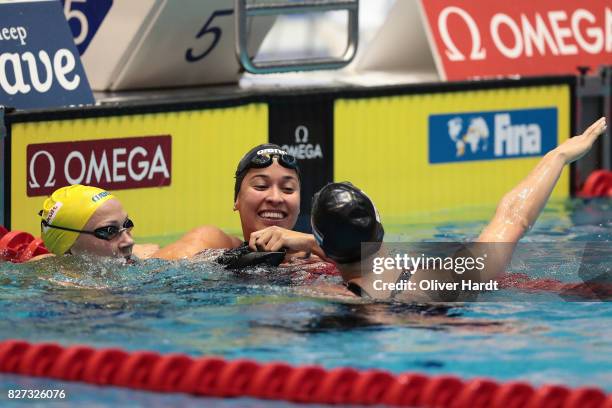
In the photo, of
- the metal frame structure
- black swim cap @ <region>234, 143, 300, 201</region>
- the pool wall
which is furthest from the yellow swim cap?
the metal frame structure

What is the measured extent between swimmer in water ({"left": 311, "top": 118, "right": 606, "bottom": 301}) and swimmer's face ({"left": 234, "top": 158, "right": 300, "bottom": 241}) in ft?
2.89

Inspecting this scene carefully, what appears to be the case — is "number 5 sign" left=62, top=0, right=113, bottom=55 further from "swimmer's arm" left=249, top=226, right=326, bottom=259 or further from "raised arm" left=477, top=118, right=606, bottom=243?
"raised arm" left=477, top=118, right=606, bottom=243

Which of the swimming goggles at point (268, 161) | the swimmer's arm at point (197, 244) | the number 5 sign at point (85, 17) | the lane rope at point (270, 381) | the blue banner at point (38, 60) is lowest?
the lane rope at point (270, 381)

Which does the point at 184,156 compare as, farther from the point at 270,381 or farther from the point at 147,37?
the point at 270,381

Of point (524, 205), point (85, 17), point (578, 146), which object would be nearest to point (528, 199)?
point (524, 205)

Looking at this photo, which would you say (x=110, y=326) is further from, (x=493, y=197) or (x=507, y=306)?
(x=493, y=197)

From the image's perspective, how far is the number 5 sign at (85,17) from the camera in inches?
346

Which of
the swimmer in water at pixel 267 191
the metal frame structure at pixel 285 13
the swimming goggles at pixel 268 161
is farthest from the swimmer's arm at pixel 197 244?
the metal frame structure at pixel 285 13

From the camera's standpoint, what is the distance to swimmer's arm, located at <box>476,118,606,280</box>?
17.3 ft

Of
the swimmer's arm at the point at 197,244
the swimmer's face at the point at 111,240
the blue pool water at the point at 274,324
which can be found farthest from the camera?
the swimmer's arm at the point at 197,244

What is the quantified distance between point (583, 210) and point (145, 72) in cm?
295

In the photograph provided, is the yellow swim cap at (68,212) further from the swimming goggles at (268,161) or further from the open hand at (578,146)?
the open hand at (578,146)

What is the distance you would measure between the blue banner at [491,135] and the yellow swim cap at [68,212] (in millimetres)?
3339

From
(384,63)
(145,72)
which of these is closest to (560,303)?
(145,72)
